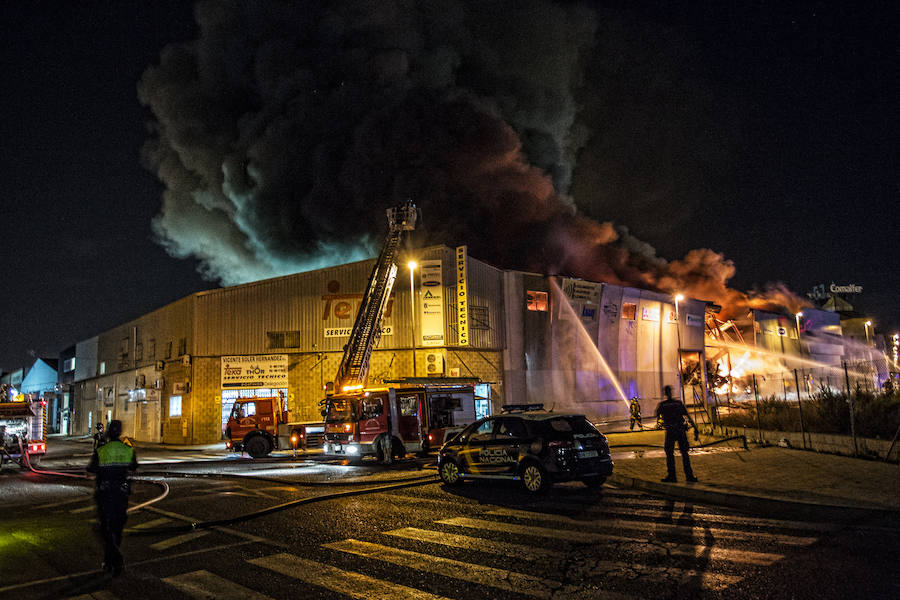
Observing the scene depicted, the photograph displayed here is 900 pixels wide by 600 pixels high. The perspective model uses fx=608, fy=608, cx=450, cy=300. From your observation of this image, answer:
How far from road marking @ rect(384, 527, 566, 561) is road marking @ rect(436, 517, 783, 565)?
51 centimetres

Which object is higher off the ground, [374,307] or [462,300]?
[462,300]

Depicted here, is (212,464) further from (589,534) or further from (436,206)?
(436,206)

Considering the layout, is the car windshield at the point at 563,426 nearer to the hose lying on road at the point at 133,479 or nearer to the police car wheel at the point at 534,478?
the police car wheel at the point at 534,478

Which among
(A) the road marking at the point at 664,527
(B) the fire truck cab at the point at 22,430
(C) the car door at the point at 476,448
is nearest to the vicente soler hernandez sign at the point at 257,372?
(B) the fire truck cab at the point at 22,430

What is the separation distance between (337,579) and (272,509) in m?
4.06

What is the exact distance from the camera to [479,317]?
91.1 ft

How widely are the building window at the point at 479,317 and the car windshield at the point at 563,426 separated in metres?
16.9

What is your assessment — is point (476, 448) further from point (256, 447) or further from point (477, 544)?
point (256, 447)

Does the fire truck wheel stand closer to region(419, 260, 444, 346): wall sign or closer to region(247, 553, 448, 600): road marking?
region(419, 260, 444, 346): wall sign

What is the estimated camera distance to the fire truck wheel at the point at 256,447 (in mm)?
21016

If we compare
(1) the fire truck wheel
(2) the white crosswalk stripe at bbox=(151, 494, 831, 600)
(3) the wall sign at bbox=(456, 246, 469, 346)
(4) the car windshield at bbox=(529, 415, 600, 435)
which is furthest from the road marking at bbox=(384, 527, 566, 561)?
(3) the wall sign at bbox=(456, 246, 469, 346)

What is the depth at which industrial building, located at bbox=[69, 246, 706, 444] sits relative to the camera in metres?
27.2

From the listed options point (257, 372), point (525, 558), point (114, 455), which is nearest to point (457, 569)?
point (525, 558)

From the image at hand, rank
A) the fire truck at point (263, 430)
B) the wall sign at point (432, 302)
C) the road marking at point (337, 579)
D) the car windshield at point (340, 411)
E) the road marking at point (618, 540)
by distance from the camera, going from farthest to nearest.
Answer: the wall sign at point (432, 302), the fire truck at point (263, 430), the car windshield at point (340, 411), the road marking at point (618, 540), the road marking at point (337, 579)
